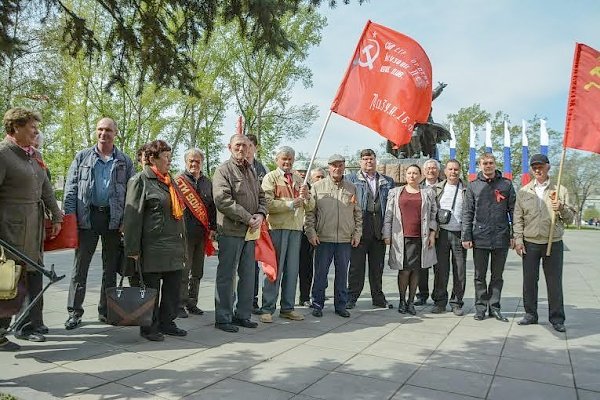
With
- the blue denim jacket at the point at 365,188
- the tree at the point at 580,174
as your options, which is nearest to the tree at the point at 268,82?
the blue denim jacket at the point at 365,188

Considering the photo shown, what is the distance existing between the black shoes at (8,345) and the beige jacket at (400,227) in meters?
4.04

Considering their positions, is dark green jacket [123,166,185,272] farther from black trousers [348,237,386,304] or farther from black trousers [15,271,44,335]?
black trousers [348,237,386,304]

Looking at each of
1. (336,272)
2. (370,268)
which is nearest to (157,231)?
(336,272)

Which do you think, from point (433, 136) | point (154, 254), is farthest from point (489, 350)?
point (433, 136)

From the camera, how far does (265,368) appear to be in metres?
3.68

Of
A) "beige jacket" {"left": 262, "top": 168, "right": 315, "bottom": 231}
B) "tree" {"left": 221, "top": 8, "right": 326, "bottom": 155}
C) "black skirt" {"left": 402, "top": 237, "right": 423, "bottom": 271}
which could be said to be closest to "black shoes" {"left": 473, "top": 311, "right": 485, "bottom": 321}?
"black skirt" {"left": 402, "top": 237, "right": 423, "bottom": 271}

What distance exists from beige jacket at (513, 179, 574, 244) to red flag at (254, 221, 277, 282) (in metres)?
2.77

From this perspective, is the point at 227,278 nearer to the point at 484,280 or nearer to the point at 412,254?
the point at 412,254

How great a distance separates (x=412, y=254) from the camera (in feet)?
19.4

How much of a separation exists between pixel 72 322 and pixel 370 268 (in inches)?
142

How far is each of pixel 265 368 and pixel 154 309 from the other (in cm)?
131

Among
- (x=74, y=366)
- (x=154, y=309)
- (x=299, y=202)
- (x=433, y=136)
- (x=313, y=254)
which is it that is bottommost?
(x=74, y=366)

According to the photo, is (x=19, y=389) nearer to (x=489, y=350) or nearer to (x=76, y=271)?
(x=76, y=271)

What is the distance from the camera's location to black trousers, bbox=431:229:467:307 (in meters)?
6.05
